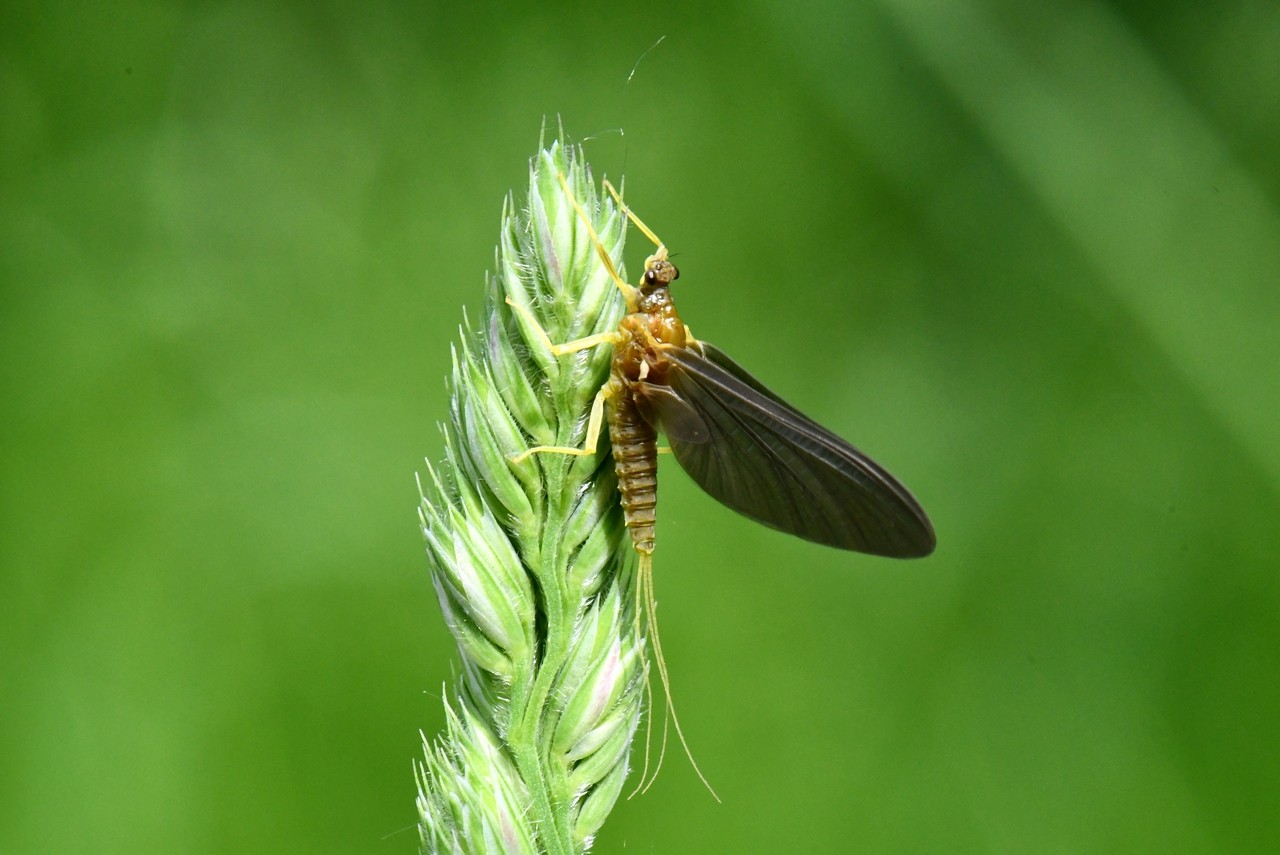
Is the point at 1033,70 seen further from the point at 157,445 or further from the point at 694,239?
the point at 157,445

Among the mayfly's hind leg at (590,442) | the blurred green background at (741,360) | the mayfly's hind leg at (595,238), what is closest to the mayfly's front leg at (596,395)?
the mayfly's hind leg at (590,442)

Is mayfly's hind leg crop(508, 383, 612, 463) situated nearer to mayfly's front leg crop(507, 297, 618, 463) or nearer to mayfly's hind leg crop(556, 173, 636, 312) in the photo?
mayfly's front leg crop(507, 297, 618, 463)

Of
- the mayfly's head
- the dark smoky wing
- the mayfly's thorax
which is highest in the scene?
the mayfly's head

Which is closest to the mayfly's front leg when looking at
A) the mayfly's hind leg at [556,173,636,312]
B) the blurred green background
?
the mayfly's hind leg at [556,173,636,312]

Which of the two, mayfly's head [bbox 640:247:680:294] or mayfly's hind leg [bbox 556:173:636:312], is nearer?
mayfly's hind leg [bbox 556:173:636:312]

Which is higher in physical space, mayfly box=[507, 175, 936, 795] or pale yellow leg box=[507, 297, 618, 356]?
pale yellow leg box=[507, 297, 618, 356]

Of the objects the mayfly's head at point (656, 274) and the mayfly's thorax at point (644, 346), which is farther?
the mayfly's head at point (656, 274)

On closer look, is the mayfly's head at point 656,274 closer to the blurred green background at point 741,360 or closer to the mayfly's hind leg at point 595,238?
the mayfly's hind leg at point 595,238
